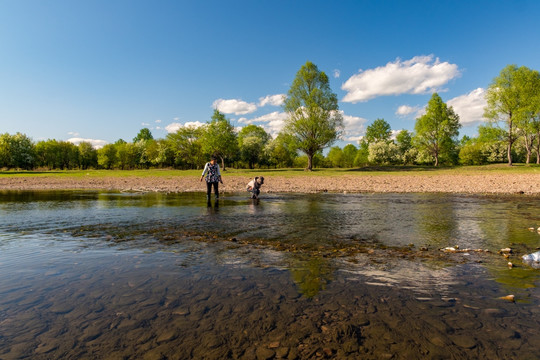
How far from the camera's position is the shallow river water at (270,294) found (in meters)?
3.31

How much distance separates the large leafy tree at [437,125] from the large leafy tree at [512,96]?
1616cm

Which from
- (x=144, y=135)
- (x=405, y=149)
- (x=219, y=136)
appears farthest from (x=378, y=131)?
(x=144, y=135)

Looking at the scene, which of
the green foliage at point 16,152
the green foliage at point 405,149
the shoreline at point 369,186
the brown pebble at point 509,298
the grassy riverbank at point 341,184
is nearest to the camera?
the brown pebble at point 509,298

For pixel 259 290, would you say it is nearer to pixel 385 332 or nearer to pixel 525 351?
pixel 385 332

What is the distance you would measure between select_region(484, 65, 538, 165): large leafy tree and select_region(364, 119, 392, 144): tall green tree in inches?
2049

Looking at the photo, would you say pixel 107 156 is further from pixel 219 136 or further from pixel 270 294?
pixel 270 294

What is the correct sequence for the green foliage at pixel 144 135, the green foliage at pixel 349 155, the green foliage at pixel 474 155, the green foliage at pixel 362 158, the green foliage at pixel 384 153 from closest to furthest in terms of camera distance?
the green foliage at pixel 384 153, the green foliage at pixel 474 155, the green foliage at pixel 362 158, the green foliage at pixel 349 155, the green foliage at pixel 144 135

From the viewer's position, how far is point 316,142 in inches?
2454

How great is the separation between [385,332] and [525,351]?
1.38 metres

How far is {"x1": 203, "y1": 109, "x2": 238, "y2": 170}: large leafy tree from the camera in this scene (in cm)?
6103

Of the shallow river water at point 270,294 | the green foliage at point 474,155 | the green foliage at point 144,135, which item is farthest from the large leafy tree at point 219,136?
the green foliage at point 144,135

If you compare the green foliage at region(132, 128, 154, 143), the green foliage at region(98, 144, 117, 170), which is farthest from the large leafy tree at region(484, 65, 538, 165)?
the green foliage at region(132, 128, 154, 143)

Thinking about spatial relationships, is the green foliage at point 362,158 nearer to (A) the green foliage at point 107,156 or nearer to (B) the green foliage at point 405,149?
(B) the green foliage at point 405,149

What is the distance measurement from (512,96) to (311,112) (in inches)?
1459
